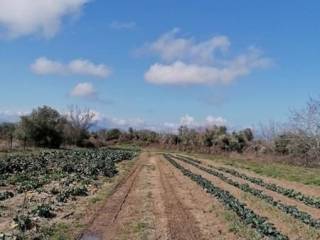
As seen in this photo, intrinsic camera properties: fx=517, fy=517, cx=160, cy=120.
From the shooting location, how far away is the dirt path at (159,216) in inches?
535

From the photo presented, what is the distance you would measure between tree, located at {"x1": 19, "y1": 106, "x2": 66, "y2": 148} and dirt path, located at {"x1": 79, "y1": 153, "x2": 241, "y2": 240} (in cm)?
5434

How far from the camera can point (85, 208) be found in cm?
1803

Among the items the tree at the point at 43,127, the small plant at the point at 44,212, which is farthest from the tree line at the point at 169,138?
the small plant at the point at 44,212

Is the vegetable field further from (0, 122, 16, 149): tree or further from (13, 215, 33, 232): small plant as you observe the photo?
(0, 122, 16, 149): tree

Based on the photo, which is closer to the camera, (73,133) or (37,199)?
(37,199)

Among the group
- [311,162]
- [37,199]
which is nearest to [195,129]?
[311,162]

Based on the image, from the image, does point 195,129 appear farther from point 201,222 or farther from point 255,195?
point 201,222

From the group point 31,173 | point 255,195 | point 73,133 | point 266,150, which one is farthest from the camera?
point 73,133

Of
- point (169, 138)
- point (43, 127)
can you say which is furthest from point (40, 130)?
point (169, 138)

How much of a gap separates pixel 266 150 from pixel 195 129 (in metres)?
33.6

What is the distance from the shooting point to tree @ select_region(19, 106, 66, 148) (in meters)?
76.4

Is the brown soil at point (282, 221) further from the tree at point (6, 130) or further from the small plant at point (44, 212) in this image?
the tree at point (6, 130)

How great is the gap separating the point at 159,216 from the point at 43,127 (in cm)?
6371

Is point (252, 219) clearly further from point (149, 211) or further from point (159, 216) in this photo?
point (149, 211)
